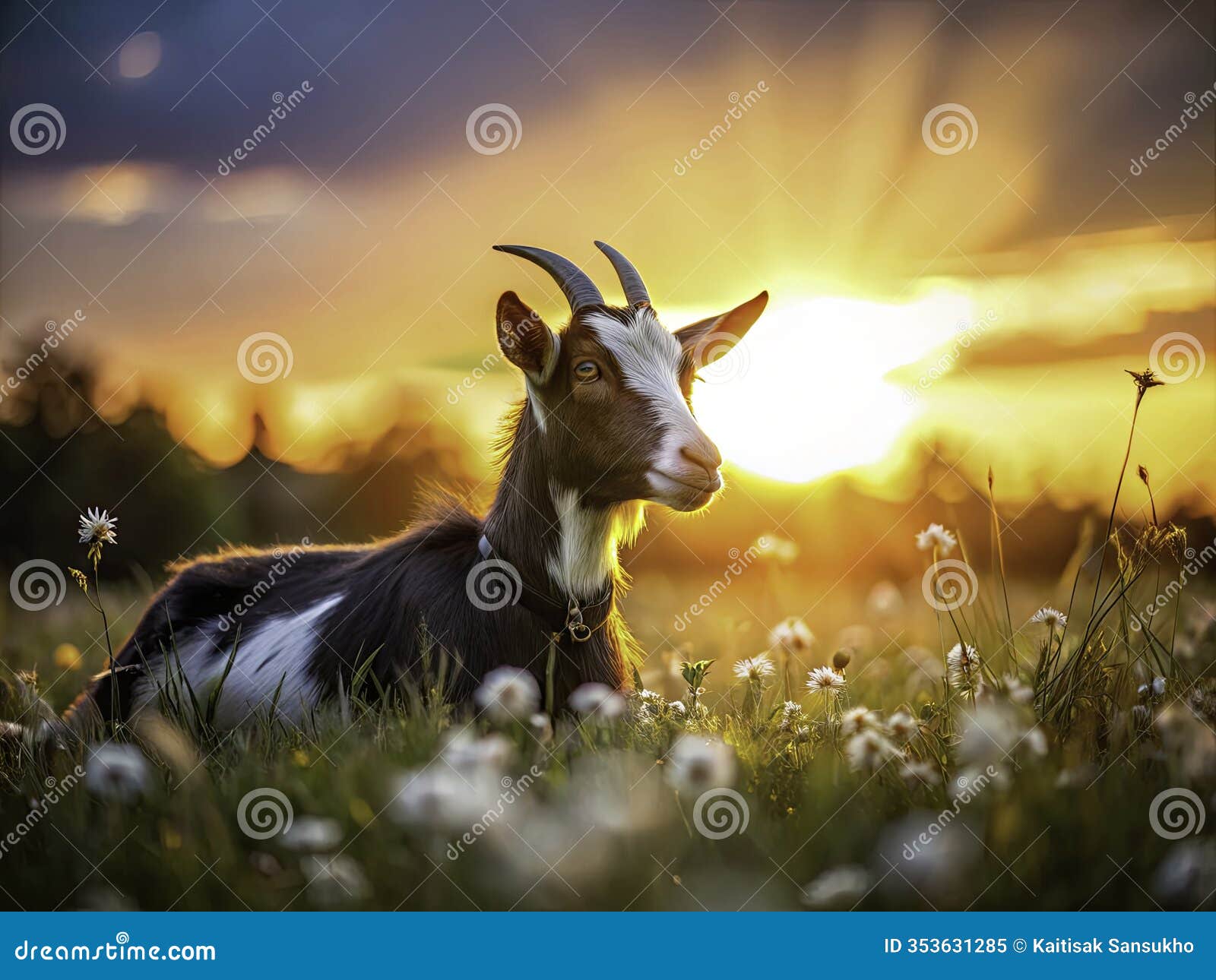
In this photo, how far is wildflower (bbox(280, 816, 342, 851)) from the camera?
9.11 ft

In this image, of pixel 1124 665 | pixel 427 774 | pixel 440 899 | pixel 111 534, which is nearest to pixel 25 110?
pixel 111 534

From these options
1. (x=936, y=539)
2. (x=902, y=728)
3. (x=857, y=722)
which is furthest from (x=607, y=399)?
(x=902, y=728)

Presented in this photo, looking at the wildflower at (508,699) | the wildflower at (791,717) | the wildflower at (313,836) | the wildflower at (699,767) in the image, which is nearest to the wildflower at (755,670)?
the wildflower at (791,717)

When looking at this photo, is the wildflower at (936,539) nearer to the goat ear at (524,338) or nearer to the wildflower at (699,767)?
the wildflower at (699,767)

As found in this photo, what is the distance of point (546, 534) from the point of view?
14.3 feet

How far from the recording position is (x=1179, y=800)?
312 cm

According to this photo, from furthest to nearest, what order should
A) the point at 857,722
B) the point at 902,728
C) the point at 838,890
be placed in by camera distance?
1. the point at 857,722
2. the point at 902,728
3. the point at 838,890

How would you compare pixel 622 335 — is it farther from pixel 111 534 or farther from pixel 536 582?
pixel 111 534

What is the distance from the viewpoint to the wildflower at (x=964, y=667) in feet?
→ 12.3

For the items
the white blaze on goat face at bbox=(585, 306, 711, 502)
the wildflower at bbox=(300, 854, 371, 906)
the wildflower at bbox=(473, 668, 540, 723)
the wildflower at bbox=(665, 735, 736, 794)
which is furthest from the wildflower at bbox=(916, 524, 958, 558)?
the wildflower at bbox=(300, 854, 371, 906)

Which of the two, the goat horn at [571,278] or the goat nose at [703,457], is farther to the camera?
the goat horn at [571,278]

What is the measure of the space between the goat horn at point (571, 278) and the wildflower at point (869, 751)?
234 cm

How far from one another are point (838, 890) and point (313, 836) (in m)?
1.51

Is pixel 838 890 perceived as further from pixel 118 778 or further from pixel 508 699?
pixel 118 778
